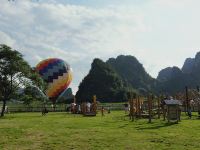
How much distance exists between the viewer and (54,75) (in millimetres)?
76250

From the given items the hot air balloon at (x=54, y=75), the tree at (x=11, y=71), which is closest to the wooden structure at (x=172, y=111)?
the tree at (x=11, y=71)

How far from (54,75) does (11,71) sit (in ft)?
61.0

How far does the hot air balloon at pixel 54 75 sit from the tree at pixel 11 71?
48.3 ft

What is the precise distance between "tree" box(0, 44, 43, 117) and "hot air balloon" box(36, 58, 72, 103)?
14.7 meters

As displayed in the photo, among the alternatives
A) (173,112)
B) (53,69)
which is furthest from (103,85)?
(173,112)

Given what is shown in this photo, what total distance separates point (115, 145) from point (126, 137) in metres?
2.80

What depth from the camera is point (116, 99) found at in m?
163

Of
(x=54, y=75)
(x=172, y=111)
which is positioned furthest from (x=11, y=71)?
(x=172, y=111)

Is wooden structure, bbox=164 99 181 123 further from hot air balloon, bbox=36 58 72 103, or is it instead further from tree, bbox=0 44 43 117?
hot air balloon, bbox=36 58 72 103

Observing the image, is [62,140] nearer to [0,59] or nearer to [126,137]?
[126,137]

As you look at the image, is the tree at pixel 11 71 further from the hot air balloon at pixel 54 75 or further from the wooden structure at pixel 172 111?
the wooden structure at pixel 172 111

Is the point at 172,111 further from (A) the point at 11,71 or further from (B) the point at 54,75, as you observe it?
(B) the point at 54,75

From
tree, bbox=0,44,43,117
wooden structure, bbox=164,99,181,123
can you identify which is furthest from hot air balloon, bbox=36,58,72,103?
wooden structure, bbox=164,99,181,123

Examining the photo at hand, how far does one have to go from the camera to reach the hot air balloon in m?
75.5
